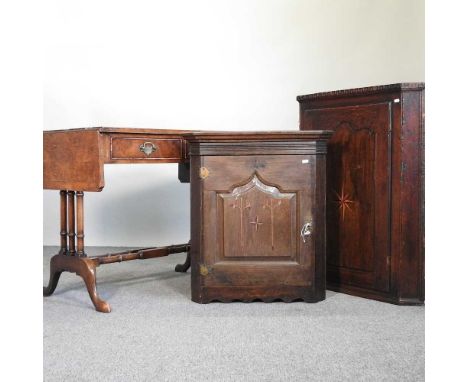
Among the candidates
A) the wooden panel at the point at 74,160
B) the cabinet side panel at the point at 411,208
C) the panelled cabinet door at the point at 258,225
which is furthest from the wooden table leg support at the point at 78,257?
the cabinet side panel at the point at 411,208

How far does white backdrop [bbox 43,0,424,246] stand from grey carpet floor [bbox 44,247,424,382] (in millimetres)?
1778

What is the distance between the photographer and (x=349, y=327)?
2504mm

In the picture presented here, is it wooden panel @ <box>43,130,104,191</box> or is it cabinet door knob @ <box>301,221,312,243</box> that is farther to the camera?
cabinet door knob @ <box>301,221,312,243</box>

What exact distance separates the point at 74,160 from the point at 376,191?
4.90 feet

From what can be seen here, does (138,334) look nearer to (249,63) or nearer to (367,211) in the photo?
(367,211)

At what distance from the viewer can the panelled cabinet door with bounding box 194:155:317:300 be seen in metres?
2.95

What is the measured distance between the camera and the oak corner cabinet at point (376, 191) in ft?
9.50

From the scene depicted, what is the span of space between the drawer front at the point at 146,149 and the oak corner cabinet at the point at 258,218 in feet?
0.55

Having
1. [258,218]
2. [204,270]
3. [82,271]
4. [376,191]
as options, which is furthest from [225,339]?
[376,191]

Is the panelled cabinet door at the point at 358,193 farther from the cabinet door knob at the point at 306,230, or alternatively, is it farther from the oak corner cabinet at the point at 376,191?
the cabinet door knob at the point at 306,230

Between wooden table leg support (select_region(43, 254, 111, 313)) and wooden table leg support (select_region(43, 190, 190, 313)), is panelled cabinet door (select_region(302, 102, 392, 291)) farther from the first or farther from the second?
wooden table leg support (select_region(43, 254, 111, 313))

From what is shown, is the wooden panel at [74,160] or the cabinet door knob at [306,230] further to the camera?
the cabinet door knob at [306,230]

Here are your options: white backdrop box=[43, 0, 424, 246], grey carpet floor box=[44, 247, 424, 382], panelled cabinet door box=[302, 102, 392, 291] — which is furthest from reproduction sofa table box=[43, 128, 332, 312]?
white backdrop box=[43, 0, 424, 246]
